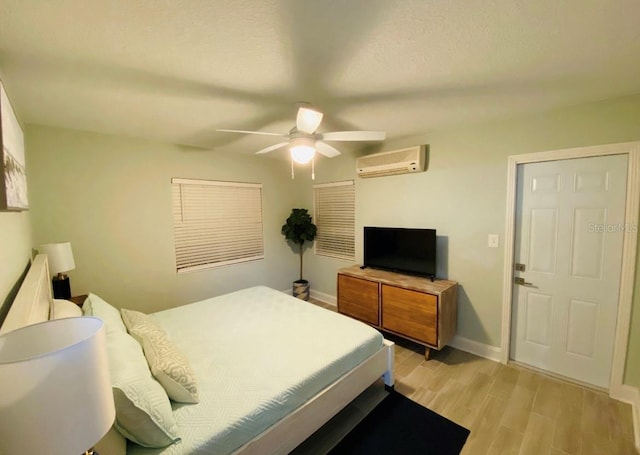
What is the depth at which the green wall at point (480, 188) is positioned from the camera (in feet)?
6.89

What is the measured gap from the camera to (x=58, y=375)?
1.90 feet

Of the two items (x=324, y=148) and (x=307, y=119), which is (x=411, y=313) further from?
(x=307, y=119)

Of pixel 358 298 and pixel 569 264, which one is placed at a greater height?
pixel 569 264

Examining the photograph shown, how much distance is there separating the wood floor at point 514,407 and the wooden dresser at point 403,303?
0.97 feet

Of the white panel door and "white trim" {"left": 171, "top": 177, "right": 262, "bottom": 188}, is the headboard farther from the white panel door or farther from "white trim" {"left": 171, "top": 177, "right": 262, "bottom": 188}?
the white panel door

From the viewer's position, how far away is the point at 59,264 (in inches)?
89.8

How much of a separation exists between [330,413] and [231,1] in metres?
2.29

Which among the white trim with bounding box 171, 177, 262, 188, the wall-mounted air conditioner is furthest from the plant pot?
the wall-mounted air conditioner

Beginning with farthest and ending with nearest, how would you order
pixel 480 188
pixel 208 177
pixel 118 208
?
pixel 208 177, pixel 118 208, pixel 480 188

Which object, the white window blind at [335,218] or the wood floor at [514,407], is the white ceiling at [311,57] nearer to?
the white window blind at [335,218]

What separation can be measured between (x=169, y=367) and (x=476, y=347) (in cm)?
289

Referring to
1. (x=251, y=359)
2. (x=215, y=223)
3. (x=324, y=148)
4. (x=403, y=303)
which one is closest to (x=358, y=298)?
(x=403, y=303)

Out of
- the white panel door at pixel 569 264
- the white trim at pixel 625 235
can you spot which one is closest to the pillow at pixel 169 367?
the white panel door at pixel 569 264

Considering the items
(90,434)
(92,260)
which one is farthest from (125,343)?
(92,260)
